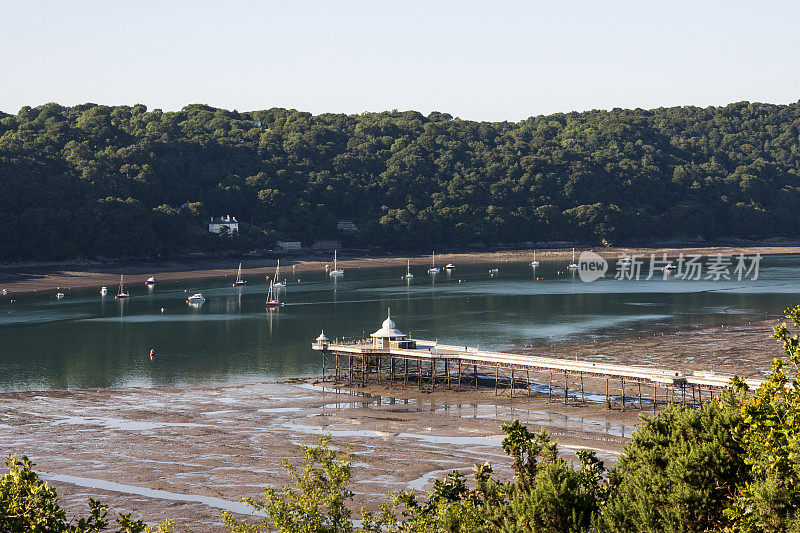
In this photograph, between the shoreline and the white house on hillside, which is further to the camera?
the white house on hillside

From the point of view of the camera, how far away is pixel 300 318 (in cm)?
10462

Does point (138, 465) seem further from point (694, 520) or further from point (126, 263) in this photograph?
point (126, 263)

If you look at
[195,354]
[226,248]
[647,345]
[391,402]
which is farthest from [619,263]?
[391,402]

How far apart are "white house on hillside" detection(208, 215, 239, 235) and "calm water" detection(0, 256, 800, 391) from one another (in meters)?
26.3

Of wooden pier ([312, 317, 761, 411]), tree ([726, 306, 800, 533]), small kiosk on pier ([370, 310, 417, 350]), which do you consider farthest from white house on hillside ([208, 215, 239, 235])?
tree ([726, 306, 800, 533])

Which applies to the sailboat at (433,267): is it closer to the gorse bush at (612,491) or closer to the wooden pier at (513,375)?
the wooden pier at (513,375)

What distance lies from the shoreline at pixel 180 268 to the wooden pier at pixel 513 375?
76280 mm

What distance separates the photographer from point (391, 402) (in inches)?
2432

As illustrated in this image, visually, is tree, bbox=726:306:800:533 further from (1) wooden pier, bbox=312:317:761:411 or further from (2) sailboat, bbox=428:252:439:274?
(2) sailboat, bbox=428:252:439:274

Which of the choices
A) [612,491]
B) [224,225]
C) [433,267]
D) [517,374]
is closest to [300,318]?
[517,374]

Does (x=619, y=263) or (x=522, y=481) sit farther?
(x=619, y=263)

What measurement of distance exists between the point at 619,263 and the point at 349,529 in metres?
169

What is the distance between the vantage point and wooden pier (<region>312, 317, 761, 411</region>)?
5644cm

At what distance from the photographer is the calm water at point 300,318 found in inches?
2972
